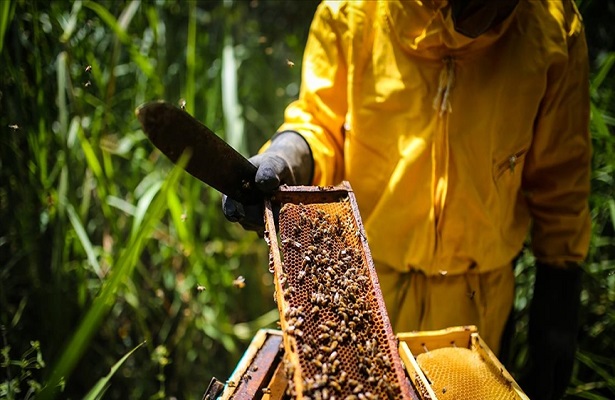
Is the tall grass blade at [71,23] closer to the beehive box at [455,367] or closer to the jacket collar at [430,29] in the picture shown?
the jacket collar at [430,29]

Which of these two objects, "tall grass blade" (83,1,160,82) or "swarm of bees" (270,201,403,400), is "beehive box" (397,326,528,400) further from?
"tall grass blade" (83,1,160,82)

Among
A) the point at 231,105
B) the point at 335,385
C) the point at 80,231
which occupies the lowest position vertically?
the point at 335,385

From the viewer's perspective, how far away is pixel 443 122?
1.85 m

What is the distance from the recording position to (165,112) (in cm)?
131

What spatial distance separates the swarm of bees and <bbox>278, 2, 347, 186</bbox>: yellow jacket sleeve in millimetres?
386

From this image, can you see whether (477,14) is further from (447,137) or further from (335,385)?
(335,385)

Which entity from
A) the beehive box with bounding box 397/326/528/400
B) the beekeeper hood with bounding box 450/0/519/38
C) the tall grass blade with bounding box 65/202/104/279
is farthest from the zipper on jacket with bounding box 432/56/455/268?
the tall grass blade with bounding box 65/202/104/279

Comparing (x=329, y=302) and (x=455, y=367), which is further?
(x=455, y=367)

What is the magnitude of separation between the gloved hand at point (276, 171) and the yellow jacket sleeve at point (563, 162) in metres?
0.92

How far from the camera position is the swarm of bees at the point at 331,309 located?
4.24ft

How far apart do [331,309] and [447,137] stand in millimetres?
810

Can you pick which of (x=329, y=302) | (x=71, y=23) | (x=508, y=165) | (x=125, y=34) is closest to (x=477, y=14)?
(x=508, y=165)

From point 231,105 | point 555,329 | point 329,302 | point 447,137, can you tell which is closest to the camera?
point 329,302

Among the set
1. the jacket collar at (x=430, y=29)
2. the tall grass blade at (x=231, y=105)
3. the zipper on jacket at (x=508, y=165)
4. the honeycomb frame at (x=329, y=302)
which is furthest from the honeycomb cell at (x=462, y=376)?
the tall grass blade at (x=231, y=105)
